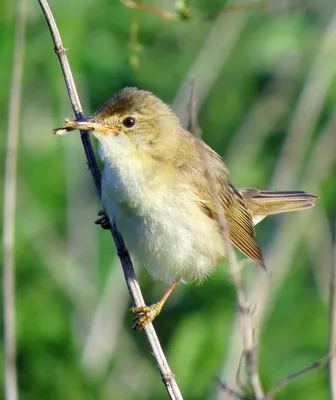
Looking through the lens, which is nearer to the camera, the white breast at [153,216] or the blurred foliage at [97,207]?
the white breast at [153,216]

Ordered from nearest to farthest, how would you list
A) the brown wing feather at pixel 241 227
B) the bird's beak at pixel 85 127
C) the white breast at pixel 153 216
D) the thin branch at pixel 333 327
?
the thin branch at pixel 333 327, the bird's beak at pixel 85 127, the white breast at pixel 153 216, the brown wing feather at pixel 241 227

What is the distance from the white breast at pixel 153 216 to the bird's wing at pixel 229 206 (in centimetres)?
11

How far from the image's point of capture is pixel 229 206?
4883 millimetres

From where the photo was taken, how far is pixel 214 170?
464 centimetres

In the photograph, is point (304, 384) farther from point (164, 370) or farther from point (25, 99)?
point (25, 99)

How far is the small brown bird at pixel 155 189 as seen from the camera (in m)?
4.15

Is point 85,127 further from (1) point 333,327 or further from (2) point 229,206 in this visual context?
(1) point 333,327

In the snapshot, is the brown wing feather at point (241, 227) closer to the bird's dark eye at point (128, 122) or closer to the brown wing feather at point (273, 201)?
the brown wing feather at point (273, 201)

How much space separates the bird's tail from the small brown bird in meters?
0.73

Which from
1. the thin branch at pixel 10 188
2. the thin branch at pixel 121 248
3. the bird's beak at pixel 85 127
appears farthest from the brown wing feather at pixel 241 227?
the thin branch at pixel 10 188

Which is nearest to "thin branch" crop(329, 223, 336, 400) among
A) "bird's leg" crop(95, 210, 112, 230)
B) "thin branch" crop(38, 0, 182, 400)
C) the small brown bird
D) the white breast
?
"thin branch" crop(38, 0, 182, 400)

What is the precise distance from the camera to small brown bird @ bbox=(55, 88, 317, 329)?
4.15 metres

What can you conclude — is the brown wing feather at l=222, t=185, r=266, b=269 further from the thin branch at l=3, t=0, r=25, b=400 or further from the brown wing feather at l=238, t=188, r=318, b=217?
the thin branch at l=3, t=0, r=25, b=400

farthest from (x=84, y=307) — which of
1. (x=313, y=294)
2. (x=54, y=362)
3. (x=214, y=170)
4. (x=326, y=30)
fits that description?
(x=326, y=30)
